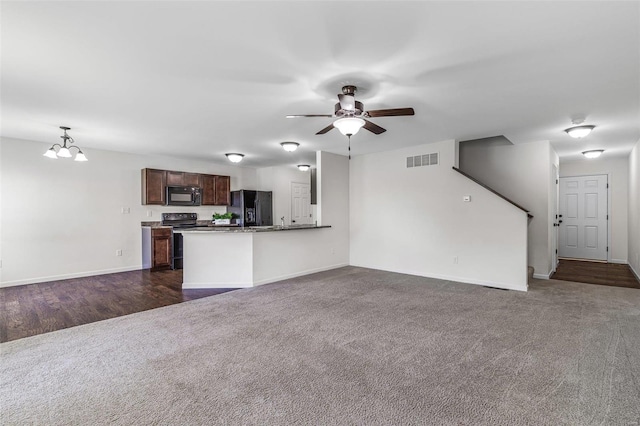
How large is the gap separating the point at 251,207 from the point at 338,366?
19.4ft

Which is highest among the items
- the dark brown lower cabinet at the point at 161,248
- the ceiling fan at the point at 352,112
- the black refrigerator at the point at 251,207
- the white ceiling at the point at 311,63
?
the white ceiling at the point at 311,63

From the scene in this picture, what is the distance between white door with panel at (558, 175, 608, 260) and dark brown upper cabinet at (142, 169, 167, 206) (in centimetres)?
882

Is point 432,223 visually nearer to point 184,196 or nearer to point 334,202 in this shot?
point 334,202

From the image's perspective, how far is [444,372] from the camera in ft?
7.53

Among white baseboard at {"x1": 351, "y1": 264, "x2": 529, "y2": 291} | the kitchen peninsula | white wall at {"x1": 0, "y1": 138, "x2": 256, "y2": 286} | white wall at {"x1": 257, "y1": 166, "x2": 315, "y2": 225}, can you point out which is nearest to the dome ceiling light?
white baseboard at {"x1": 351, "y1": 264, "x2": 529, "y2": 291}

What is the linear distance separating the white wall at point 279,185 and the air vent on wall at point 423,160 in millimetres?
3987

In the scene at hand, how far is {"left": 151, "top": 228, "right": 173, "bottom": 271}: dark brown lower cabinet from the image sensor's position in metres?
6.32

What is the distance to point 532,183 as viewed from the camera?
5.46m

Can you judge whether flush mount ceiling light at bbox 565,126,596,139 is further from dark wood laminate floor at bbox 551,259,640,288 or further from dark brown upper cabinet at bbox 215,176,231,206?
dark brown upper cabinet at bbox 215,176,231,206

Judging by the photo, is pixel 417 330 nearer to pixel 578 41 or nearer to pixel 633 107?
pixel 578 41

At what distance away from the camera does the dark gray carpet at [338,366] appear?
6.06 ft

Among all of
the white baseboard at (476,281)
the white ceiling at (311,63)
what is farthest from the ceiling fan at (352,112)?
the white baseboard at (476,281)

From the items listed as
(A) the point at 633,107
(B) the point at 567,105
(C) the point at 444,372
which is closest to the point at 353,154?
(B) the point at 567,105

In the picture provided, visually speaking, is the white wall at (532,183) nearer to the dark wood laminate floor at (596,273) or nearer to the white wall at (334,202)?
the dark wood laminate floor at (596,273)
